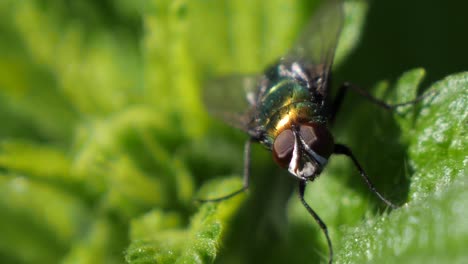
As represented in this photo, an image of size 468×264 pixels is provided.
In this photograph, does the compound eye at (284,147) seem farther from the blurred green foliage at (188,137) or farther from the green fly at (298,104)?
the blurred green foliage at (188,137)

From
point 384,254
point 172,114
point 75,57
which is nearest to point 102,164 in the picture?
point 172,114

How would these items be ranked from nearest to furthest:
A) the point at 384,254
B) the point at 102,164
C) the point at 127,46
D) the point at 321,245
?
the point at 384,254 < the point at 321,245 < the point at 102,164 < the point at 127,46

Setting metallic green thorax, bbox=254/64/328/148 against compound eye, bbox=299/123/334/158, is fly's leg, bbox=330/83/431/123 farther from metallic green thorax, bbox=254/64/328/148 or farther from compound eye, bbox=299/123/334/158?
A: compound eye, bbox=299/123/334/158

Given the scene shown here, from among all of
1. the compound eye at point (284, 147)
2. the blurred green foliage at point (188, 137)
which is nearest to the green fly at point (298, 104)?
the compound eye at point (284, 147)

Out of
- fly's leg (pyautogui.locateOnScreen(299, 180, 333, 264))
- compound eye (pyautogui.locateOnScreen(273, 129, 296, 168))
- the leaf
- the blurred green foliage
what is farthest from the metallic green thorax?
the leaf

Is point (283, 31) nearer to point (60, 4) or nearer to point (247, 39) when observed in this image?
point (247, 39)

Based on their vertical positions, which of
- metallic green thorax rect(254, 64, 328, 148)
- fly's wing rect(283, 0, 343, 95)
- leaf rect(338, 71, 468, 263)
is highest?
fly's wing rect(283, 0, 343, 95)

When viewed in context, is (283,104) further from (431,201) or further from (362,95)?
(431,201)
